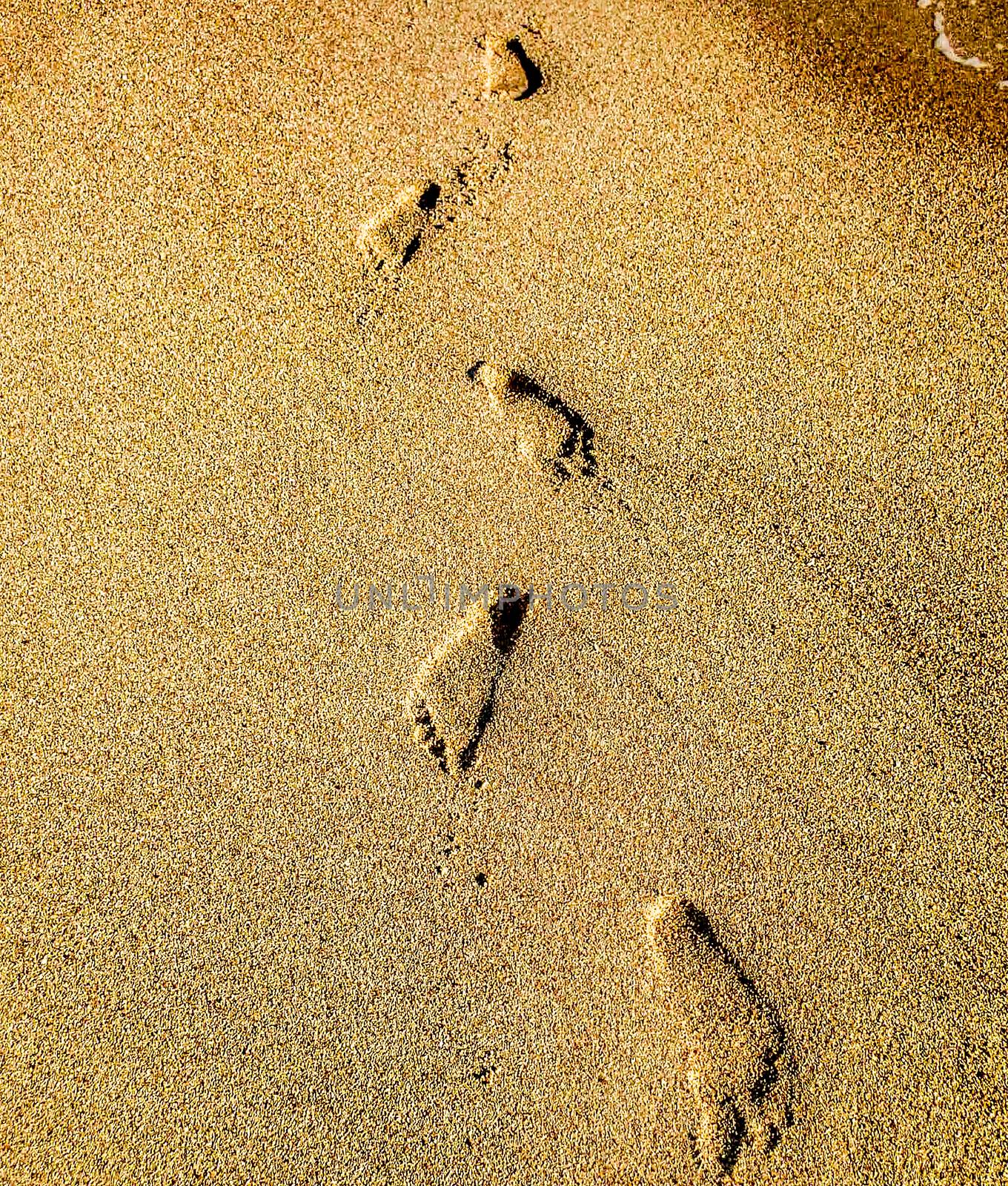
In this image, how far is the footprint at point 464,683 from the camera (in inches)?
52.4

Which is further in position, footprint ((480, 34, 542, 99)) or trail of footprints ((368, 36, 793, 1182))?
footprint ((480, 34, 542, 99))

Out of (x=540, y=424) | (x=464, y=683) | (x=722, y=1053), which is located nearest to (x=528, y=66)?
(x=540, y=424)

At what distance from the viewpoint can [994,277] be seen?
1440mm

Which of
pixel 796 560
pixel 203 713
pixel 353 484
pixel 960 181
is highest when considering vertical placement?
pixel 960 181

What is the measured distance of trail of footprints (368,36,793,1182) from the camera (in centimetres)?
122

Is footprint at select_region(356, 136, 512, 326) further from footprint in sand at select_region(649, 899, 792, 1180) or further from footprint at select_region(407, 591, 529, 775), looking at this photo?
footprint in sand at select_region(649, 899, 792, 1180)

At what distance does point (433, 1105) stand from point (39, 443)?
1242 millimetres

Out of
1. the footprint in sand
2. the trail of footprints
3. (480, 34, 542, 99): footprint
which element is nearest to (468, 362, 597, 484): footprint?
the trail of footprints

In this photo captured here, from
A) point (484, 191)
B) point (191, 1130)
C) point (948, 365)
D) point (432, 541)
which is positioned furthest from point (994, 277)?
point (191, 1130)

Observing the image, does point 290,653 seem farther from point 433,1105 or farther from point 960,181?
point 960,181

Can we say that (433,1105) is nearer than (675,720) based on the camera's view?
Yes

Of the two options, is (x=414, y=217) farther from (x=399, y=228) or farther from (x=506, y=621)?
(x=506, y=621)

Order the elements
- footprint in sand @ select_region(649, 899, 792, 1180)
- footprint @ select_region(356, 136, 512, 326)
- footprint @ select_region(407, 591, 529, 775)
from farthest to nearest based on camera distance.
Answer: footprint @ select_region(356, 136, 512, 326)
footprint @ select_region(407, 591, 529, 775)
footprint in sand @ select_region(649, 899, 792, 1180)

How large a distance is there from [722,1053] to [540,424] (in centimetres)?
102
